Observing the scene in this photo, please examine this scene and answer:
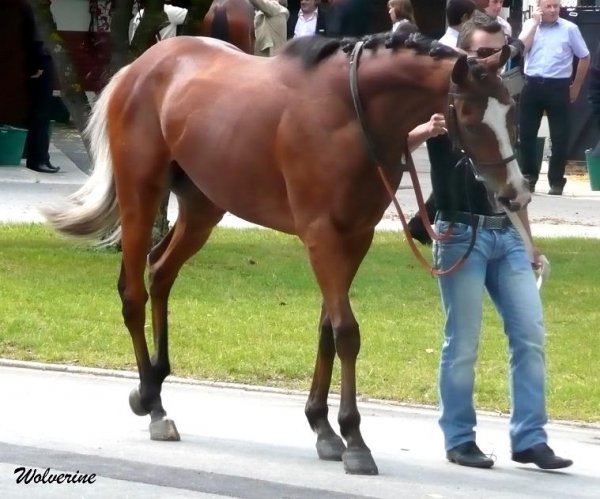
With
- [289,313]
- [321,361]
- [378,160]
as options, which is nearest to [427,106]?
[378,160]

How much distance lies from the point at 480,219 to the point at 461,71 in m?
0.81

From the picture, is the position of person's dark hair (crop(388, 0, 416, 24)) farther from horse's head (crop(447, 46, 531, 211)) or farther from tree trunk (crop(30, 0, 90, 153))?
horse's head (crop(447, 46, 531, 211))

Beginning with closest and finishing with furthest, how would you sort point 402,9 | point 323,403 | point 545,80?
point 323,403 < point 402,9 < point 545,80

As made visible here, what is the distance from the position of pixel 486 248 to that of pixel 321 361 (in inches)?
37.8

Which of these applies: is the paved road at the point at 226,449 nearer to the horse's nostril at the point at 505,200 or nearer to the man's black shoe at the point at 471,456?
the man's black shoe at the point at 471,456

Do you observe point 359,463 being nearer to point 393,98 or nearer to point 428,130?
point 428,130

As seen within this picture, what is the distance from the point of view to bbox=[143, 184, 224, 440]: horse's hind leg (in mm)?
7629

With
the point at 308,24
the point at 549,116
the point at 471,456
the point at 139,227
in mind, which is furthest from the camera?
the point at 308,24

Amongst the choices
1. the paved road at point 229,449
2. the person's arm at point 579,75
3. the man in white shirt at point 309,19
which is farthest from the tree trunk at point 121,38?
the man in white shirt at point 309,19

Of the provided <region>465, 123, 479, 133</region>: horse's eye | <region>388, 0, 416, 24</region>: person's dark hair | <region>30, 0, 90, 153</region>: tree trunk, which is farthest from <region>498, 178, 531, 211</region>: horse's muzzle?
<region>30, 0, 90, 153</region>: tree trunk

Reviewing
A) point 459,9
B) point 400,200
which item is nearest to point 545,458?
point 459,9

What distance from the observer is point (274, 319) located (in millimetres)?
10211

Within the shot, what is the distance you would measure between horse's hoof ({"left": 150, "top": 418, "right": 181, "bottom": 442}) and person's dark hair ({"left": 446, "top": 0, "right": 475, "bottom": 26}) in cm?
240

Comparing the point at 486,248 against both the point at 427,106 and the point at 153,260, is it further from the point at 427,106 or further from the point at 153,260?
the point at 153,260
